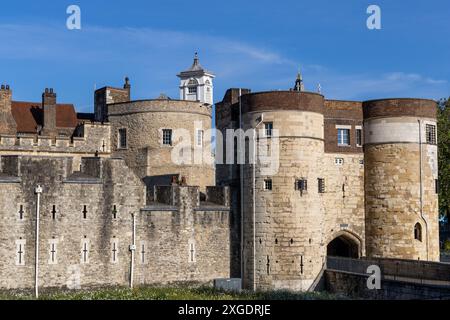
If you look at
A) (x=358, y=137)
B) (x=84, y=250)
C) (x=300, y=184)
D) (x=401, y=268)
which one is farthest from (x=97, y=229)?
(x=358, y=137)

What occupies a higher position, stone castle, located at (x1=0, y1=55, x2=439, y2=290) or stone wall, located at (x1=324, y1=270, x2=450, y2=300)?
stone castle, located at (x1=0, y1=55, x2=439, y2=290)

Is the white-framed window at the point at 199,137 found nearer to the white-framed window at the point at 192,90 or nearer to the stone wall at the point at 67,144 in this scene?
the stone wall at the point at 67,144

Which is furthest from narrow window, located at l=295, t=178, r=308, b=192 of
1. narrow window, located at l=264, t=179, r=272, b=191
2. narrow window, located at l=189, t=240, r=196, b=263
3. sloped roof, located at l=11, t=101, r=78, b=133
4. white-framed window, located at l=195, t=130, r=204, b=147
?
sloped roof, located at l=11, t=101, r=78, b=133

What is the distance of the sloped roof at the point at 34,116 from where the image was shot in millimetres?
57938

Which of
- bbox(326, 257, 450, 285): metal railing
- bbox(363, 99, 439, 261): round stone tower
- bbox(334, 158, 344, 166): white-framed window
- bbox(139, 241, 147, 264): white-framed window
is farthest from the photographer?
bbox(334, 158, 344, 166): white-framed window

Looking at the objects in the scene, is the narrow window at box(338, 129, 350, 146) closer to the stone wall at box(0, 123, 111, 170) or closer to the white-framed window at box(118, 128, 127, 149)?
the stone wall at box(0, 123, 111, 170)

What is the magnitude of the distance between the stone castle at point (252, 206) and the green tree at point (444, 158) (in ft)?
51.4

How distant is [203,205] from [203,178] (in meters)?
15.2

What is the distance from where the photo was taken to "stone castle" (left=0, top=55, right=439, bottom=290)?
3519 centimetres

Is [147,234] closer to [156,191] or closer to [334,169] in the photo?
[156,191]

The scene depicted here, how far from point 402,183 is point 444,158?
61.0ft


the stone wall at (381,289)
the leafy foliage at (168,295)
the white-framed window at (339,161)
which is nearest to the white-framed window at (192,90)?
the white-framed window at (339,161)

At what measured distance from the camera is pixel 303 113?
39.1m

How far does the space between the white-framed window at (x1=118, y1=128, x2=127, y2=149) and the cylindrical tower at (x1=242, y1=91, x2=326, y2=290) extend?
16.5 meters
